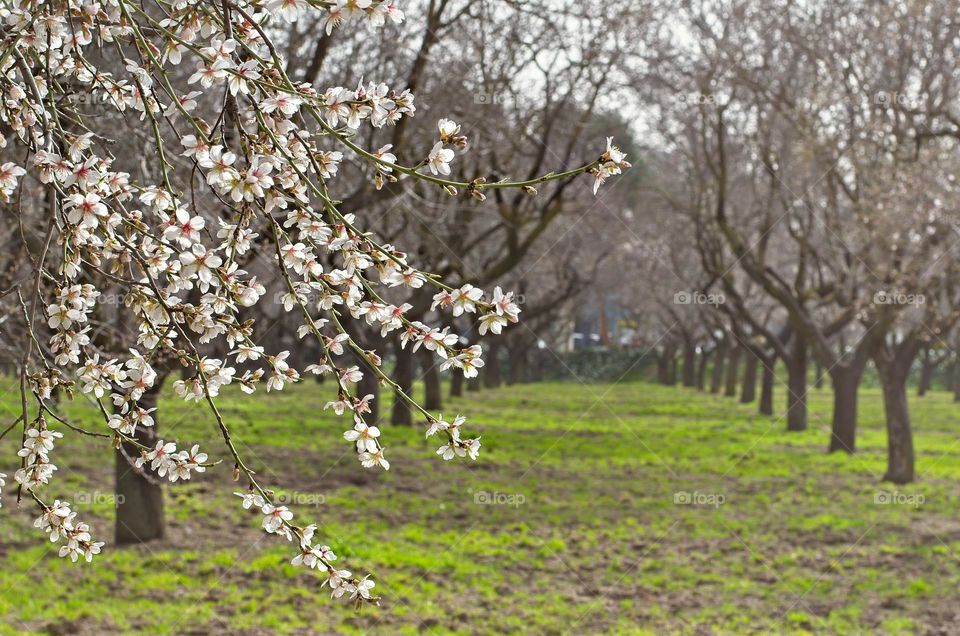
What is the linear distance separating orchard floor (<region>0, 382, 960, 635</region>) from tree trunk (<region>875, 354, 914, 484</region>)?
1.00 ft

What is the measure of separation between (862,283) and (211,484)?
1015 centimetres

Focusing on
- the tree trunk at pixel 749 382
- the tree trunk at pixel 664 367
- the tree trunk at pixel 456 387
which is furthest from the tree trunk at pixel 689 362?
the tree trunk at pixel 456 387

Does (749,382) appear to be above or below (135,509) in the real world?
above

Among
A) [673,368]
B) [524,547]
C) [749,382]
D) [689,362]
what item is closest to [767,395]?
[749,382]

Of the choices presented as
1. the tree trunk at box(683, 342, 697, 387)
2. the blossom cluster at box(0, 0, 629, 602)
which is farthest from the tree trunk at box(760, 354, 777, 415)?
the blossom cluster at box(0, 0, 629, 602)

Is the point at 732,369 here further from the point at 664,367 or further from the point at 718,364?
the point at 664,367

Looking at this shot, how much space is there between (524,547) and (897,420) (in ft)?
22.7

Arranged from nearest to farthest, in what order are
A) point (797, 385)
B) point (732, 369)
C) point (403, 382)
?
point (403, 382) < point (797, 385) < point (732, 369)

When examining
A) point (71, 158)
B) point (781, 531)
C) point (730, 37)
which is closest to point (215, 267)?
point (71, 158)

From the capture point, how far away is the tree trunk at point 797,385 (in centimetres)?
2195

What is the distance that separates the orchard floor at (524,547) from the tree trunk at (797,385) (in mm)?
4294

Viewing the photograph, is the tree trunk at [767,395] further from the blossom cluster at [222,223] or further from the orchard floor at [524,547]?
the blossom cluster at [222,223]

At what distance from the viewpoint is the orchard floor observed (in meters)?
7.62

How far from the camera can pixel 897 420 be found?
47.4 feet
